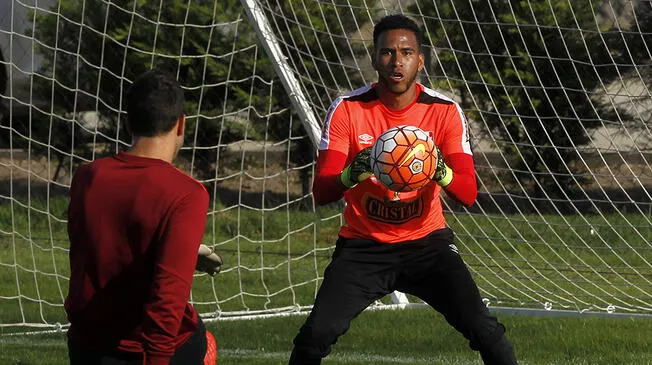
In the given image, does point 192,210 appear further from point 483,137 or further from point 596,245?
point 483,137

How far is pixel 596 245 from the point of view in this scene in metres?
9.60

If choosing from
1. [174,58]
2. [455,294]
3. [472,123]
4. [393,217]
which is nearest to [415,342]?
[393,217]

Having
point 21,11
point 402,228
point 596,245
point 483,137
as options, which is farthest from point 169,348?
point 21,11

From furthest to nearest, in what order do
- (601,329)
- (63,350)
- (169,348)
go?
(601,329)
(63,350)
(169,348)

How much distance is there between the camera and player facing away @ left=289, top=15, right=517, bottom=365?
4996 mm

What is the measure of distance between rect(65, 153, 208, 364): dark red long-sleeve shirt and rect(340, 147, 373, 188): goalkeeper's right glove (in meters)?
1.52

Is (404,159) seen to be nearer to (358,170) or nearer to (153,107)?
(358,170)

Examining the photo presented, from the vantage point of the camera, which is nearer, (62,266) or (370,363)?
(370,363)

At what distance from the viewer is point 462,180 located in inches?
200

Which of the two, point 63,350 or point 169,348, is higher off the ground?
point 169,348

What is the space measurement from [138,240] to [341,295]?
69.3 inches

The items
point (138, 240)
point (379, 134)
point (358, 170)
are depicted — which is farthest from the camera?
point (379, 134)

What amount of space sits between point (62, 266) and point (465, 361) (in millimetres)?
6171

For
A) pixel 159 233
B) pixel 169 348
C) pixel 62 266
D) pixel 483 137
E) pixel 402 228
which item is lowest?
pixel 62 266
